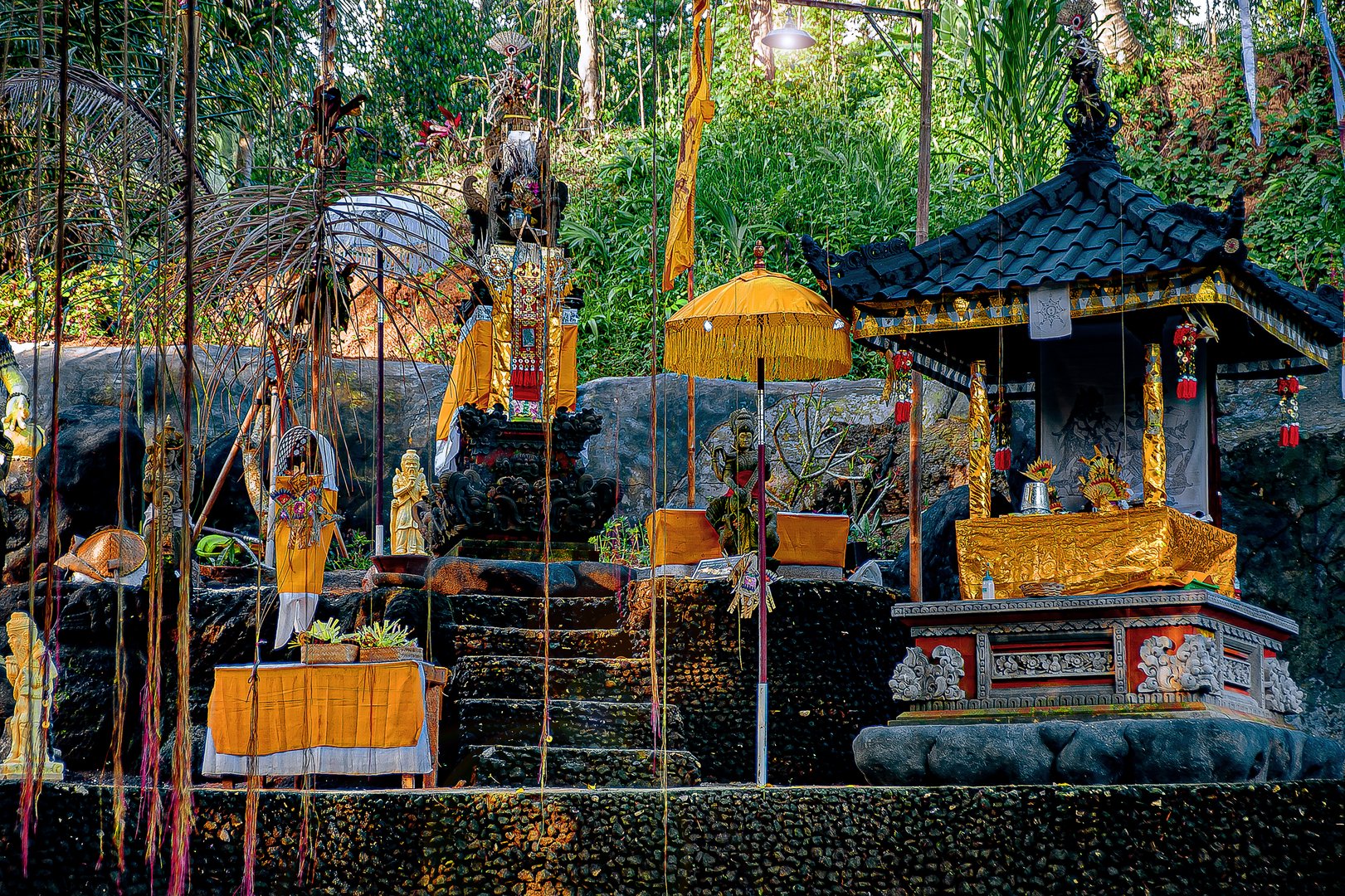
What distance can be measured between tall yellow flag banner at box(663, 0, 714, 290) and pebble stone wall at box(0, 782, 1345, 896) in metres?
2.99

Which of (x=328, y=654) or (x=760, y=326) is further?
(x=760, y=326)

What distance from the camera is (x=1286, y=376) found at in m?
10.6

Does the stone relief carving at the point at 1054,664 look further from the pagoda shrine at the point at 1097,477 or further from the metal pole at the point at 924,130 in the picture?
the metal pole at the point at 924,130

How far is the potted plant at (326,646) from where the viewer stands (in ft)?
29.0

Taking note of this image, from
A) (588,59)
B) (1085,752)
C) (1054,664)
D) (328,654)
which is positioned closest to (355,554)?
(328,654)

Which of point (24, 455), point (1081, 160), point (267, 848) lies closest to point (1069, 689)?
point (1081, 160)

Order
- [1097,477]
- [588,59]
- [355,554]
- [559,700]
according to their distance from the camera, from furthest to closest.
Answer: [588,59]
[355,554]
[559,700]
[1097,477]

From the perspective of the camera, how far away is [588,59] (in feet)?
76.6

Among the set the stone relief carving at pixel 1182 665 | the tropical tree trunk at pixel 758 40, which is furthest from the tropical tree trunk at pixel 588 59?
the stone relief carving at pixel 1182 665

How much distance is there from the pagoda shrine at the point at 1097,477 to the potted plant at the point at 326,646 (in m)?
3.40

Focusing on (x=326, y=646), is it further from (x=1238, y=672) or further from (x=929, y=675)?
(x=1238, y=672)

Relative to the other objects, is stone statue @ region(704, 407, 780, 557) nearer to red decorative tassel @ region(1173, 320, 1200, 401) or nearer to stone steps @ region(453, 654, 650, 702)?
stone steps @ region(453, 654, 650, 702)

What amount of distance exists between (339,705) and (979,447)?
477cm

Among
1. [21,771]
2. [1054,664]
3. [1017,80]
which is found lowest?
[21,771]
